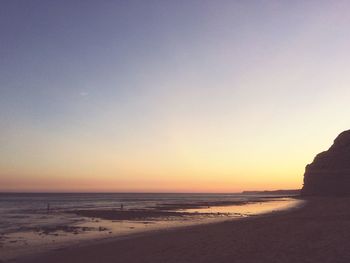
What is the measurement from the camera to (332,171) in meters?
110

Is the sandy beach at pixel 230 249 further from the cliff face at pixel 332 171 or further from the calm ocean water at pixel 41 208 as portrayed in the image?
the cliff face at pixel 332 171

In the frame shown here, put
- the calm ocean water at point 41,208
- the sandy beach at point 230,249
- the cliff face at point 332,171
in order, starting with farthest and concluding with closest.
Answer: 1. the cliff face at point 332,171
2. the calm ocean water at point 41,208
3. the sandy beach at point 230,249

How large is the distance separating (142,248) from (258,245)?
6.36m

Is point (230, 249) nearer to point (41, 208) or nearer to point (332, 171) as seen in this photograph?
point (41, 208)

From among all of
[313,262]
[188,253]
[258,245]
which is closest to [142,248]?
[188,253]

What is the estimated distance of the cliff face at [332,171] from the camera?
106 m

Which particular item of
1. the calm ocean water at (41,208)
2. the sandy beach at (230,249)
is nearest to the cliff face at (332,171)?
the calm ocean water at (41,208)

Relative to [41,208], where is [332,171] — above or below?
above

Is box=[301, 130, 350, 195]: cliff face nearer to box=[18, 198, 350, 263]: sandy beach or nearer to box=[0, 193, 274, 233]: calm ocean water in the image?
box=[0, 193, 274, 233]: calm ocean water

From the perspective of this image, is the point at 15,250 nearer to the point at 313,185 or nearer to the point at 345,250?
the point at 345,250

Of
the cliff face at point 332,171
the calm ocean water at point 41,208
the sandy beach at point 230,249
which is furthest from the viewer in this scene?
the cliff face at point 332,171

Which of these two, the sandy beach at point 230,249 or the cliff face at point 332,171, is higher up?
the cliff face at point 332,171

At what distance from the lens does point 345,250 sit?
1623 centimetres

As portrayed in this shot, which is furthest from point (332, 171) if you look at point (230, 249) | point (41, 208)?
point (230, 249)
